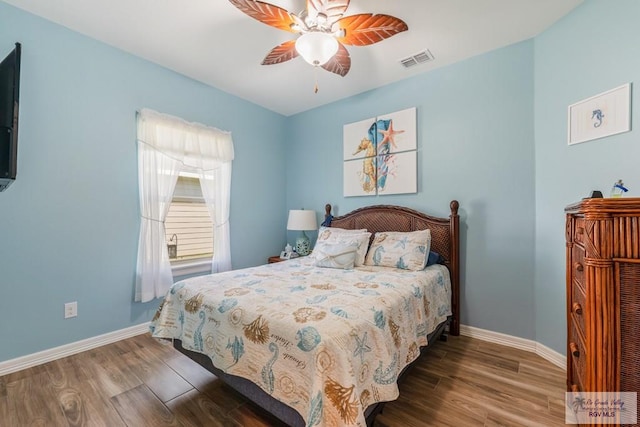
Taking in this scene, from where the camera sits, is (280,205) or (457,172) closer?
(457,172)

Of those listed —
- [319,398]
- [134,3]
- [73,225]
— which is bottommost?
[319,398]

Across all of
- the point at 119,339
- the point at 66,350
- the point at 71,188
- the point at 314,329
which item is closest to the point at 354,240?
the point at 314,329

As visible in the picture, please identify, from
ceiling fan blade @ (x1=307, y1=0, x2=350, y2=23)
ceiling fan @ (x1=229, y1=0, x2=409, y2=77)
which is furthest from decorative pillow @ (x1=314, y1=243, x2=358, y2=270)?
ceiling fan blade @ (x1=307, y1=0, x2=350, y2=23)

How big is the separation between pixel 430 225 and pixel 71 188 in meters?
3.38

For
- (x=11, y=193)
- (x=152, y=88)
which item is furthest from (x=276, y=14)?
(x=11, y=193)

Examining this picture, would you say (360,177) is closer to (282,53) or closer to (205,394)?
(282,53)

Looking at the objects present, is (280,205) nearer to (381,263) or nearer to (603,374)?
(381,263)

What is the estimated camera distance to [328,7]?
169 centimetres

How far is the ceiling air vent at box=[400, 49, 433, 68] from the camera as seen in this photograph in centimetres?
260

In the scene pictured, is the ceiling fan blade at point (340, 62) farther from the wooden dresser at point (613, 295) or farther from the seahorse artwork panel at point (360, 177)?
the wooden dresser at point (613, 295)

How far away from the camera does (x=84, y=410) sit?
161 cm

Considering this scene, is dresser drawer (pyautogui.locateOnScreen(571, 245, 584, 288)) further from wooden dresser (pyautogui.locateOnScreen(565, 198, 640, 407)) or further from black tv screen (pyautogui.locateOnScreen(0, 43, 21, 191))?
black tv screen (pyautogui.locateOnScreen(0, 43, 21, 191))

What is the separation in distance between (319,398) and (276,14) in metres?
2.17

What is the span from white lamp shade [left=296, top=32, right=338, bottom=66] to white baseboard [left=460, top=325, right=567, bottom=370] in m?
2.77
